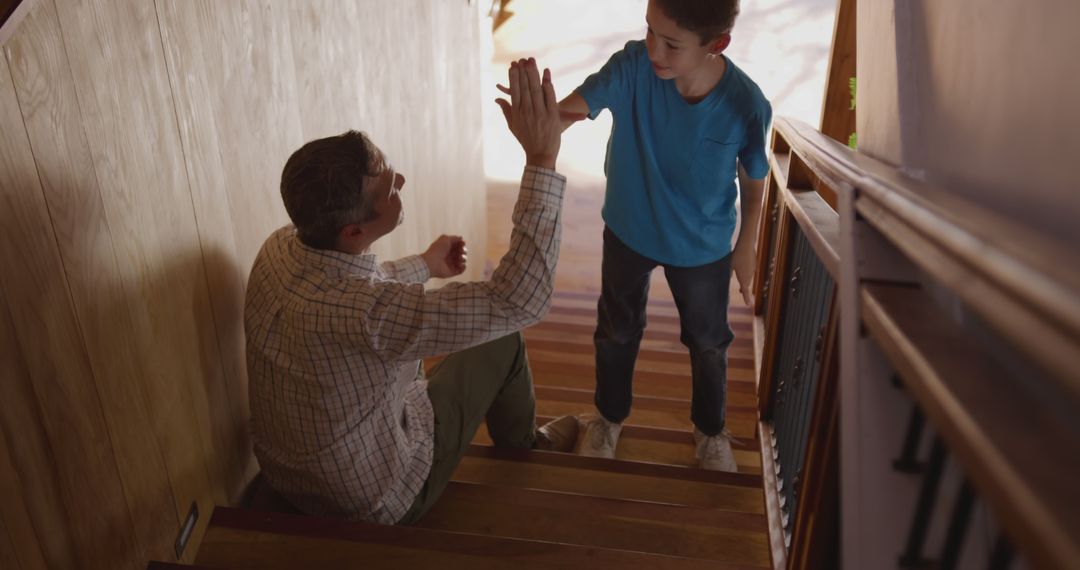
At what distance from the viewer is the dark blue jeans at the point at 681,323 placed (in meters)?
1.94

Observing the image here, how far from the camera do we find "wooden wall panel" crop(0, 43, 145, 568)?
3.23 ft

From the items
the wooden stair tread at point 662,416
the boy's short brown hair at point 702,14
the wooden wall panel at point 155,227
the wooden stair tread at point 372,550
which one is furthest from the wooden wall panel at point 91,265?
the wooden stair tread at point 662,416

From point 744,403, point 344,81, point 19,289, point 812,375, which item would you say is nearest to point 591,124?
point 744,403

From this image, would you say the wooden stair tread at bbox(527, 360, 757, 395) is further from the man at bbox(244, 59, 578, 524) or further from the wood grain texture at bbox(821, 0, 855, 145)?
the man at bbox(244, 59, 578, 524)

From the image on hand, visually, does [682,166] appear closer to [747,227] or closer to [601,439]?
[747,227]

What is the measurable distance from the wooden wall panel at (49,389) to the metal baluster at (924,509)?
1.13 meters

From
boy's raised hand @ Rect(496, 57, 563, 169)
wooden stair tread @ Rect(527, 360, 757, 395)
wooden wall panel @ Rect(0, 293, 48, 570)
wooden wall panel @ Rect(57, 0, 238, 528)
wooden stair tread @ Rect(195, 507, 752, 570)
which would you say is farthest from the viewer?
wooden stair tread @ Rect(527, 360, 757, 395)

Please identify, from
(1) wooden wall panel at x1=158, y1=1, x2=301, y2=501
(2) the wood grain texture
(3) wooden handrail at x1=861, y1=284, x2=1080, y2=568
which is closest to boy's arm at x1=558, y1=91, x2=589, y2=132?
(1) wooden wall panel at x1=158, y1=1, x2=301, y2=501

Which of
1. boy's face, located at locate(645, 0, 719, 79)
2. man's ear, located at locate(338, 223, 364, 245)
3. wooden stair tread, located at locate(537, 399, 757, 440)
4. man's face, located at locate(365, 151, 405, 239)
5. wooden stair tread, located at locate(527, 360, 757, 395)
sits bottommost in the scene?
wooden stair tread, located at locate(527, 360, 757, 395)

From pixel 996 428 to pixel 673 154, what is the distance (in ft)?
4.38

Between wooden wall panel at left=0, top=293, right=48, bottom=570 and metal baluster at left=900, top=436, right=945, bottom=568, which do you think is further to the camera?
wooden wall panel at left=0, top=293, right=48, bottom=570

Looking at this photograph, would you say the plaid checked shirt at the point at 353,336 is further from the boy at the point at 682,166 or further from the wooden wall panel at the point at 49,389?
the boy at the point at 682,166

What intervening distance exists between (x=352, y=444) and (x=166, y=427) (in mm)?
337

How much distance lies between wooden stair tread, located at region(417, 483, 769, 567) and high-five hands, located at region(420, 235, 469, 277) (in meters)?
0.53
